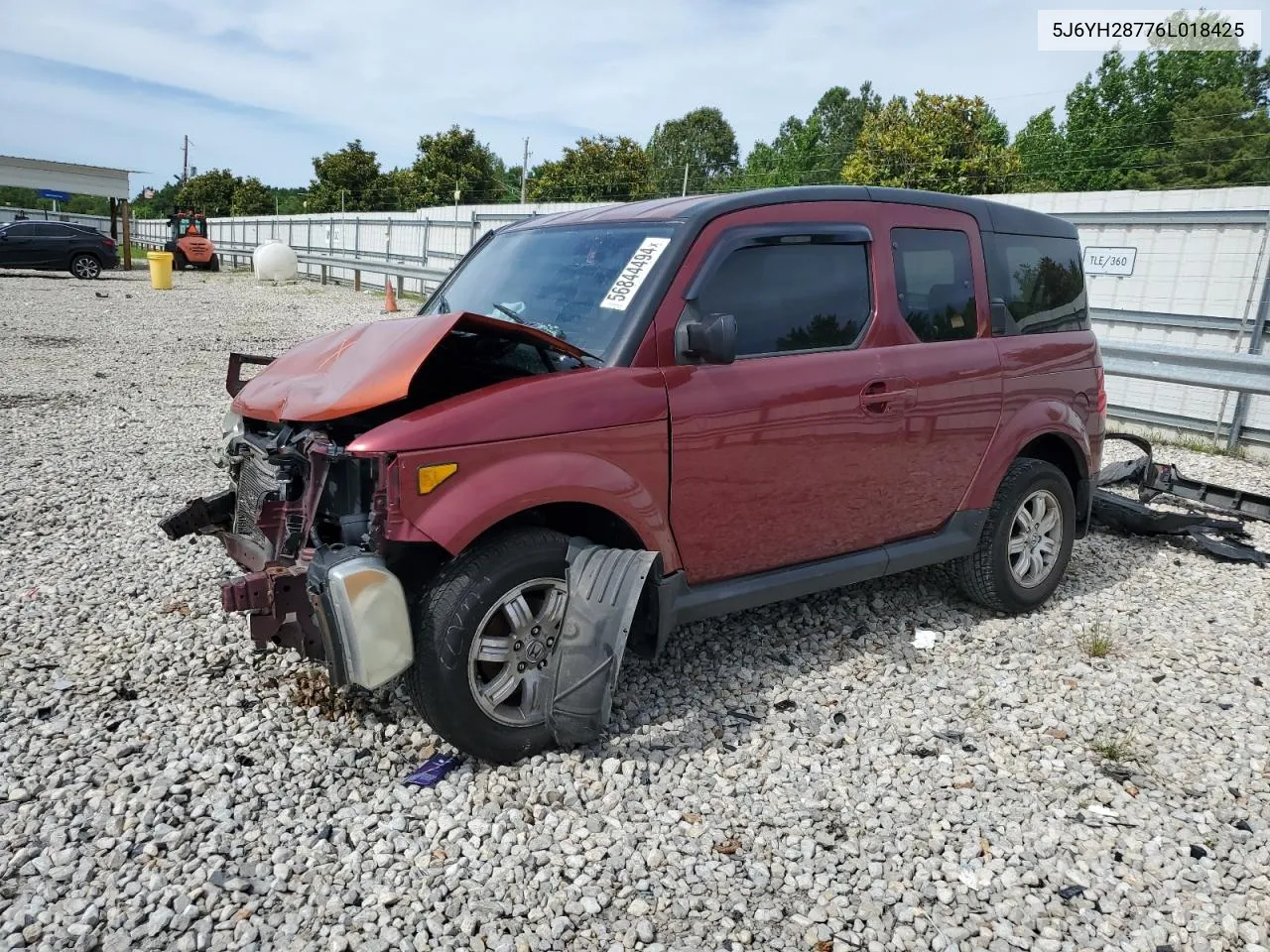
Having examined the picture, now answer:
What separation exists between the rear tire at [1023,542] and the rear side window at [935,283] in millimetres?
Answer: 871

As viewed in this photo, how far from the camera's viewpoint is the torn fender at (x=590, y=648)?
3.05 m

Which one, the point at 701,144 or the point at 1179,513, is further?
the point at 701,144

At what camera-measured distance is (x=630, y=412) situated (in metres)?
3.26

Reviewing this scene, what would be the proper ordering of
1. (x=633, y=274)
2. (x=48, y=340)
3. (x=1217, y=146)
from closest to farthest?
(x=633, y=274) < (x=48, y=340) < (x=1217, y=146)

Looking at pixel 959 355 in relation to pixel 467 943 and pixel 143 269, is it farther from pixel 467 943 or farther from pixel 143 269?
pixel 143 269

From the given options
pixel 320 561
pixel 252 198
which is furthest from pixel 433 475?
pixel 252 198

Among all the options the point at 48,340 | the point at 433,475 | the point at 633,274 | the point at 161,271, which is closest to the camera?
the point at 433,475

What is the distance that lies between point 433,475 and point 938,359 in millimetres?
2429

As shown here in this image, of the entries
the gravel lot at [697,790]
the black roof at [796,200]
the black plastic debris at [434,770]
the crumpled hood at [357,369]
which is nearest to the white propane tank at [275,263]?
the gravel lot at [697,790]

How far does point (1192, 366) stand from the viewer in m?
7.66

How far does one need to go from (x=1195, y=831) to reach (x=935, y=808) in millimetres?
841

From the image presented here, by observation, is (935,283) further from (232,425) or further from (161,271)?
(161,271)

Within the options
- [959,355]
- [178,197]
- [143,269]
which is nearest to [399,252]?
[143,269]

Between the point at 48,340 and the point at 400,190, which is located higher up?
the point at 400,190
